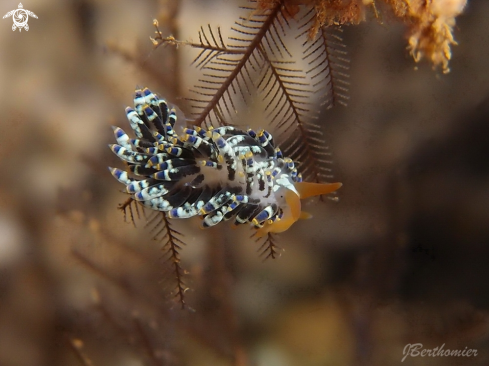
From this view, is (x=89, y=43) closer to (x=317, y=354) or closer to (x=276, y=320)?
(x=276, y=320)

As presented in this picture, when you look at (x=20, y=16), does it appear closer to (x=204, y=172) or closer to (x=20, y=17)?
(x=20, y=17)

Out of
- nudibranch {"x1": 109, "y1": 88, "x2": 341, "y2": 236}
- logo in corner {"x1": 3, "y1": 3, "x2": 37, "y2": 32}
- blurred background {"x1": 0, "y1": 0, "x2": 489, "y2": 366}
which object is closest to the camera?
nudibranch {"x1": 109, "y1": 88, "x2": 341, "y2": 236}

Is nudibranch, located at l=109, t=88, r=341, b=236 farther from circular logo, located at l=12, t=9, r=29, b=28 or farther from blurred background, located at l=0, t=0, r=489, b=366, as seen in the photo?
circular logo, located at l=12, t=9, r=29, b=28

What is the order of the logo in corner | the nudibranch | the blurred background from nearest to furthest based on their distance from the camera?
the nudibranch
the blurred background
the logo in corner

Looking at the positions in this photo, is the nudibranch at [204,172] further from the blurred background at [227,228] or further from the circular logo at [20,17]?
the circular logo at [20,17]

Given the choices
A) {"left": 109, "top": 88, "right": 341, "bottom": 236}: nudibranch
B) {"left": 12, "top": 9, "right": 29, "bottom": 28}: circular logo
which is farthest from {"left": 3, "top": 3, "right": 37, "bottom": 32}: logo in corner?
{"left": 109, "top": 88, "right": 341, "bottom": 236}: nudibranch

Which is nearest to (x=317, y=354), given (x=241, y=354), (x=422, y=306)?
(x=241, y=354)
